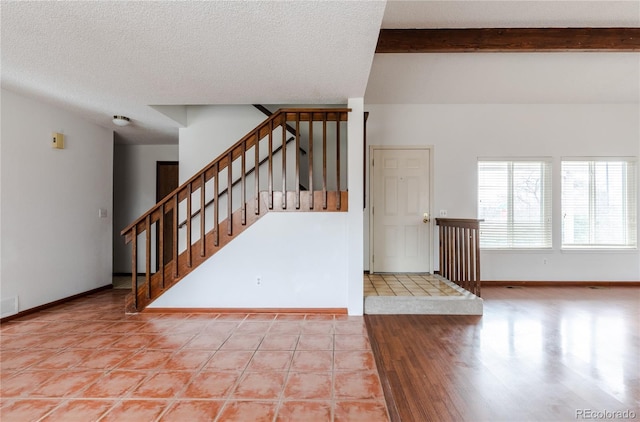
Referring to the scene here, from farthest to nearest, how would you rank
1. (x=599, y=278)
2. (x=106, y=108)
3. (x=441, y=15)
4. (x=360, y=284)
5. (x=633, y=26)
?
(x=599, y=278) < (x=106, y=108) < (x=360, y=284) < (x=633, y=26) < (x=441, y=15)

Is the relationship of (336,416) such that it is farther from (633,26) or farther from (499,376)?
(633,26)

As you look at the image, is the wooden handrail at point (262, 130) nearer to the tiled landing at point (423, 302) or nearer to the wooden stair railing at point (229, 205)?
the wooden stair railing at point (229, 205)

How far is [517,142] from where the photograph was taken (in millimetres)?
5309

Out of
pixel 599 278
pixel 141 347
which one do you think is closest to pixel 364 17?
pixel 141 347

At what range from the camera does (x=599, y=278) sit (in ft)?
17.3

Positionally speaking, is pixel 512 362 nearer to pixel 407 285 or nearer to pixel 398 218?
pixel 407 285

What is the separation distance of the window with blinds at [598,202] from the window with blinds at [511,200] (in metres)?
0.35

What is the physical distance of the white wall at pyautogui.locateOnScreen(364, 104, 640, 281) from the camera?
17.3 ft

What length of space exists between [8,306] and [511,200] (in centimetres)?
674

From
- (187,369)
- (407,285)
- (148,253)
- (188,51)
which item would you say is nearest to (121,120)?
(148,253)

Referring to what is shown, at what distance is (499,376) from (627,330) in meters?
2.01

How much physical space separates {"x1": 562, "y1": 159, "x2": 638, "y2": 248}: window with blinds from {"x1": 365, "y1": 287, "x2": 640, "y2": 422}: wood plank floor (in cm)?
147

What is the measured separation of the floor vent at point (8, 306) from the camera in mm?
3428

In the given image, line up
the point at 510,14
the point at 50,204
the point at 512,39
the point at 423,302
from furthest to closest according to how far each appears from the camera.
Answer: the point at 50,204 → the point at 423,302 → the point at 512,39 → the point at 510,14
